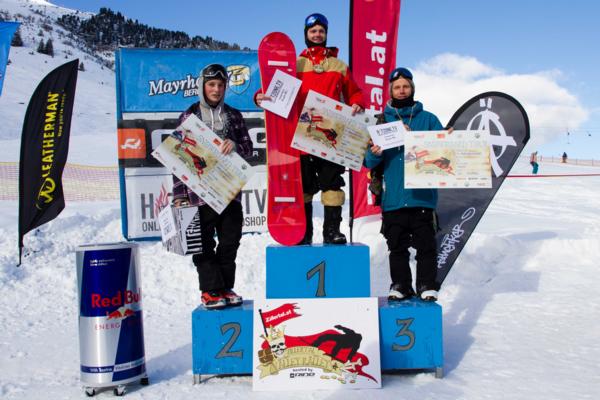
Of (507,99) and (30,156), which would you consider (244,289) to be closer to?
(30,156)

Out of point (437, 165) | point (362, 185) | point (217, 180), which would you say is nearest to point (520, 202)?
point (362, 185)

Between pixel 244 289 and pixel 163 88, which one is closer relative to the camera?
pixel 244 289

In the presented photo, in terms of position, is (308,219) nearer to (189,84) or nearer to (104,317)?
(104,317)

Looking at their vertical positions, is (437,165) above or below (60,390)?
above

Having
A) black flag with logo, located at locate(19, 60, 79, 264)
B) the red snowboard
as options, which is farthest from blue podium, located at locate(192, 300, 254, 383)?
black flag with logo, located at locate(19, 60, 79, 264)

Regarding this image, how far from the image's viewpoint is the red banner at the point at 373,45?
19.1ft

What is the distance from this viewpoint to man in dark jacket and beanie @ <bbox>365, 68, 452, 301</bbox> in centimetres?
348

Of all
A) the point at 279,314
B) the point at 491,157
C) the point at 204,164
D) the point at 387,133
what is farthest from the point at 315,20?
the point at 491,157

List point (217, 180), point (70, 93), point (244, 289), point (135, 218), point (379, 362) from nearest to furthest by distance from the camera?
1. point (379, 362)
2. point (217, 180)
3. point (244, 289)
4. point (70, 93)
5. point (135, 218)

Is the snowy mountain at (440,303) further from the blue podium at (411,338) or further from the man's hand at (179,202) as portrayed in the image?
the man's hand at (179,202)

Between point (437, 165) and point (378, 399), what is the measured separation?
150 cm

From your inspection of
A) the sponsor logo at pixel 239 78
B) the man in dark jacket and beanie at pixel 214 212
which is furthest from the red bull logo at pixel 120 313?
the sponsor logo at pixel 239 78

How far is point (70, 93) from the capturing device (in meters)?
6.17

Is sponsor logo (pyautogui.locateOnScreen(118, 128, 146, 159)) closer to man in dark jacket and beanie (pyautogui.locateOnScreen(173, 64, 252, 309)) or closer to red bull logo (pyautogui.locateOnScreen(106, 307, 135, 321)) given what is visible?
man in dark jacket and beanie (pyautogui.locateOnScreen(173, 64, 252, 309))
